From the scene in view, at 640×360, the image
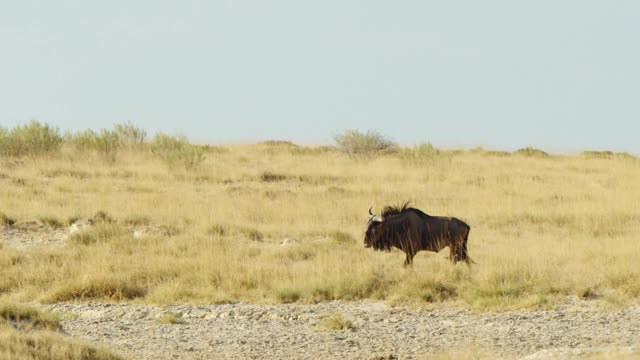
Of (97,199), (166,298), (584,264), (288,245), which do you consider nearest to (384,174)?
(97,199)

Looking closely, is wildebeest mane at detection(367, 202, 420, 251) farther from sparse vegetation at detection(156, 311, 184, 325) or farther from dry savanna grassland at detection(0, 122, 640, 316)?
sparse vegetation at detection(156, 311, 184, 325)

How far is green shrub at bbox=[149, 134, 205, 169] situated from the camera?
32.9 m

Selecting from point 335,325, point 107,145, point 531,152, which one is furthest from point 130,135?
point 335,325

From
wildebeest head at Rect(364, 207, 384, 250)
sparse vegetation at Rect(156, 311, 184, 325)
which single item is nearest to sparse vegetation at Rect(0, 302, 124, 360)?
sparse vegetation at Rect(156, 311, 184, 325)

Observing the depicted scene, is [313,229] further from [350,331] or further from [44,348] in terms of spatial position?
[44,348]

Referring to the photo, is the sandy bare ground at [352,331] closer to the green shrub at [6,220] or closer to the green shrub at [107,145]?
the green shrub at [6,220]

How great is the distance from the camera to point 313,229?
65.0 ft

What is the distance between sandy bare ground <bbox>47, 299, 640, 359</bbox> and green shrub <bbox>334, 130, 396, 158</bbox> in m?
28.2

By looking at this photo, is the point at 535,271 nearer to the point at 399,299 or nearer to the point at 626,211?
the point at 399,299

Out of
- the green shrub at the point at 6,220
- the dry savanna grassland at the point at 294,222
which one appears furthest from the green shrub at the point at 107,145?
the green shrub at the point at 6,220

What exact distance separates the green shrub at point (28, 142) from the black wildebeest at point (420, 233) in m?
23.1

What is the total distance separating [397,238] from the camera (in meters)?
15.3

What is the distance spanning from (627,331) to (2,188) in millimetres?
18426

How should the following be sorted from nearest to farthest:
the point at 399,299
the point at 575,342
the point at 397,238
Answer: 1. the point at 575,342
2. the point at 399,299
3. the point at 397,238
